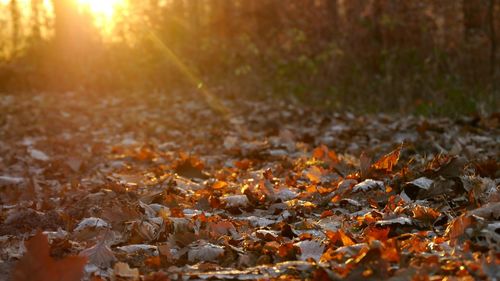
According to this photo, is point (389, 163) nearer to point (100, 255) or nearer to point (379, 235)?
point (379, 235)

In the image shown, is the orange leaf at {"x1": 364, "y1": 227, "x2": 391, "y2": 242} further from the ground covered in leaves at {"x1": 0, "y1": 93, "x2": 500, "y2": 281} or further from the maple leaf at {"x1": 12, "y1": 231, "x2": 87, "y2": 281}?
the maple leaf at {"x1": 12, "y1": 231, "x2": 87, "y2": 281}

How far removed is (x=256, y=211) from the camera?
3.54m

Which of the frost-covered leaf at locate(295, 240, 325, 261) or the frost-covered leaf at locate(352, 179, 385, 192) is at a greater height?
the frost-covered leaf at locate(295, 240, 325, 261)

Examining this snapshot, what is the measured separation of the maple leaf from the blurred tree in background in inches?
334

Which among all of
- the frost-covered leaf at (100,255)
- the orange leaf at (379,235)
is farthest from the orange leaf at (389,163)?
the frost-covered leaf at (100,255)

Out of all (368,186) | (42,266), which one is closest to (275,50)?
(368,186)

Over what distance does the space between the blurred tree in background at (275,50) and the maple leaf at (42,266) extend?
8493 mm

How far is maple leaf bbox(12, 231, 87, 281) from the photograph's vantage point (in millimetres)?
2033

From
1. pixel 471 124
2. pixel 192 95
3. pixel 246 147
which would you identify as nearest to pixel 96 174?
pixel 246 147

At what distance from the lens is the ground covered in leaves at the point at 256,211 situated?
227 centimetres

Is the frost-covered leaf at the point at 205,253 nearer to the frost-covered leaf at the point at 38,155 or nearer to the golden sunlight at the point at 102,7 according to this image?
the frost-covered leaf at the point at 38,155

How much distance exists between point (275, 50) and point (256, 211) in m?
9.86

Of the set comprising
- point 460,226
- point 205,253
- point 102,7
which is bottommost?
point 205,253

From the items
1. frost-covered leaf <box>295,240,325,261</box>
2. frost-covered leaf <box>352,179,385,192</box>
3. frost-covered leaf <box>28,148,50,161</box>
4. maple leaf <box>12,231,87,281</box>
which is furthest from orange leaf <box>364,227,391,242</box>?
frost-covered leaf <box>28,148,50,161</box>
